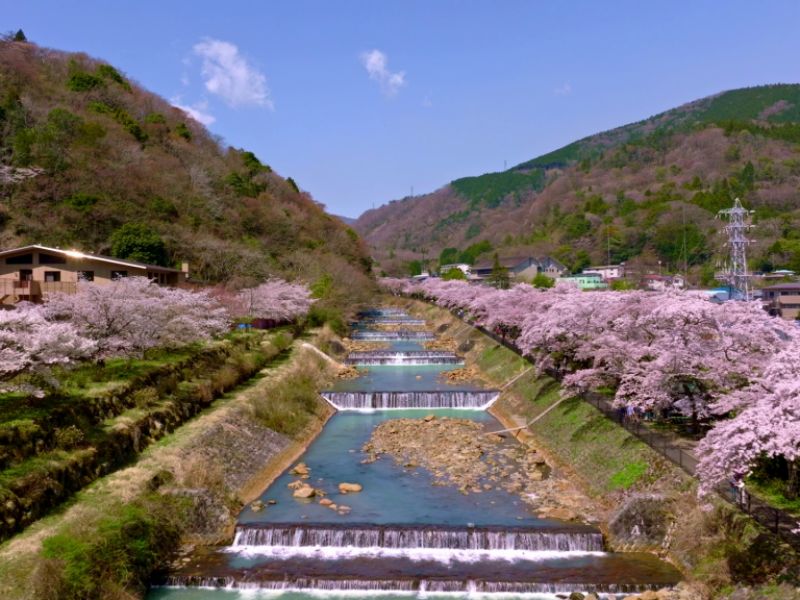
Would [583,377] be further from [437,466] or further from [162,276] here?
[162,276]

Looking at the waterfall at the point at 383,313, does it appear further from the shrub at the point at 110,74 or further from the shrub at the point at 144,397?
the shrub at the point at 144,397

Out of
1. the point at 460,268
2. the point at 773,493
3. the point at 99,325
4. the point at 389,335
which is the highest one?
the point at 460,268

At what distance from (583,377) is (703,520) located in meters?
11.3

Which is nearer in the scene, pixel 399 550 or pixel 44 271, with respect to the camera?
pixel 399 550

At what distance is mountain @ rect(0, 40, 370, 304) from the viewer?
56500mm

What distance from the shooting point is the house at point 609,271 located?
359ft

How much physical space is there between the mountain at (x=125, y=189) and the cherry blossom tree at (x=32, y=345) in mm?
23786

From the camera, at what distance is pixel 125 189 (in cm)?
6419

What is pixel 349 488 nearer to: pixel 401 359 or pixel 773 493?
pixel 773 493

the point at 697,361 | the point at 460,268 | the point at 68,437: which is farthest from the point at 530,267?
the point at 68,437

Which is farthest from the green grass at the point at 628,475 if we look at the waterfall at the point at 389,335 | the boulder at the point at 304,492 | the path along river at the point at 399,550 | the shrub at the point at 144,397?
the waterfall at the point at 389,335

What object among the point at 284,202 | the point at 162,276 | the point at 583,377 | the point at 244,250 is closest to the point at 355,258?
the point at 284,202

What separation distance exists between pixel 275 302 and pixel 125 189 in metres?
23.4

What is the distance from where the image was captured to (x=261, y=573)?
58.2 ft
